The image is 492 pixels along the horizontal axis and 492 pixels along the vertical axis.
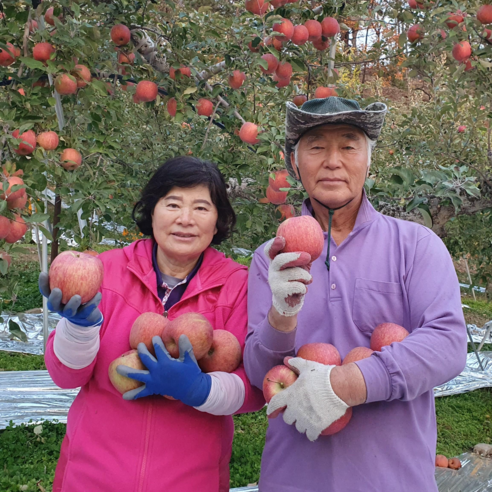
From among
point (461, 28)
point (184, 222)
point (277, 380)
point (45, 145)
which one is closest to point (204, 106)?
point (45, 145)

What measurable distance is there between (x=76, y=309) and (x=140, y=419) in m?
0.36

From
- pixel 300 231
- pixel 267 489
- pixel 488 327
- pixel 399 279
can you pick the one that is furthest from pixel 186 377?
pixel 488 327

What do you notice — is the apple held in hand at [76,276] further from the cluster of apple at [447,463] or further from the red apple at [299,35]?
the cluster of apple at [447,463]

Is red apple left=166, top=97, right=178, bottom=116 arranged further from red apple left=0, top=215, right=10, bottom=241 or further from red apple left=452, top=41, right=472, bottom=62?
red apple left=452, top=41, right=472, bottom=62

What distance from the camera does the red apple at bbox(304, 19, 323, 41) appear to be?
2646mm

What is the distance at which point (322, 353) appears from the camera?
121 centimetres

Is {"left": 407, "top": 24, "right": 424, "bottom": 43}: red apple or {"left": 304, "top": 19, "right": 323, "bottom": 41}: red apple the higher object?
{"left": 407, "top": 24, "right": 424, "bottom": 43}: red apple

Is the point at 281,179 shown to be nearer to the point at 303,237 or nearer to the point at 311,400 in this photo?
the point at 303,237

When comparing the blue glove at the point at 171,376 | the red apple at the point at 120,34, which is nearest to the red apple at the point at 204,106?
the red apple at the point at 120,34

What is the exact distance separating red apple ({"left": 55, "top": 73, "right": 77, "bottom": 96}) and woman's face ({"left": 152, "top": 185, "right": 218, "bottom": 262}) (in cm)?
80

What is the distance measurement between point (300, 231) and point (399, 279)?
29 centimetres

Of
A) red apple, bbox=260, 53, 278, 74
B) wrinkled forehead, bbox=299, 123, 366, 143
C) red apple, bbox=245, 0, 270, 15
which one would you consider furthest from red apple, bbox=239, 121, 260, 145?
wrinkled forehead, bbox=299, 123, 366, 143

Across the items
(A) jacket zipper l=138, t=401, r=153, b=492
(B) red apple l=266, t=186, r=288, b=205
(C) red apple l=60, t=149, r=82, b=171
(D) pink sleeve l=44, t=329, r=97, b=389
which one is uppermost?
(C) red apple l=60, t=149, r=82, b=171

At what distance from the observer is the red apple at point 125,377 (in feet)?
4.44
